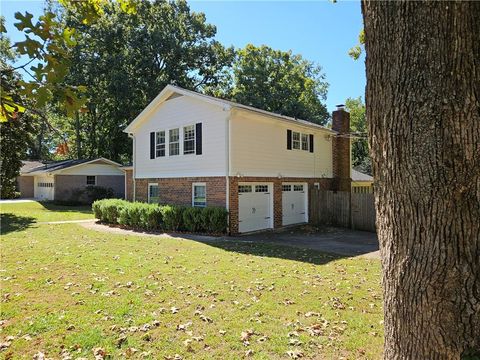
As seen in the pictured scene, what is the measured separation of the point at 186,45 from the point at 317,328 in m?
37.6

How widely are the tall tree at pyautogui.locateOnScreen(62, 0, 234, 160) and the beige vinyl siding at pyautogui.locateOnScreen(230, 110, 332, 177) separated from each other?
20.6 m

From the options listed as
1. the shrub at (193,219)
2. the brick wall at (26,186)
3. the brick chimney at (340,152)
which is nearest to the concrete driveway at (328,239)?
the shrub at (193,219)

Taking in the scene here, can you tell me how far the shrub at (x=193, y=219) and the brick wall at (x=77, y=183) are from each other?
21.3 m

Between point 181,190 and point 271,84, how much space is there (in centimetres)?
2545

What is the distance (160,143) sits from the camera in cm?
1925

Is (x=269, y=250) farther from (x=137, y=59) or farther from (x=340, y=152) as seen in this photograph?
(x=137, y=59)

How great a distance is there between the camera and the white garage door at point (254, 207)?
1620cm

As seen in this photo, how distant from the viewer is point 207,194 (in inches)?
648

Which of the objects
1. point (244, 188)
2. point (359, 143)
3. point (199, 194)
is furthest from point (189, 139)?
point (359, 143)

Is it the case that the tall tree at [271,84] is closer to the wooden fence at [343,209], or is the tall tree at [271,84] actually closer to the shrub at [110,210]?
the wooden fence at [343,209]

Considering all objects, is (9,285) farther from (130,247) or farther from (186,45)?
(186,45)

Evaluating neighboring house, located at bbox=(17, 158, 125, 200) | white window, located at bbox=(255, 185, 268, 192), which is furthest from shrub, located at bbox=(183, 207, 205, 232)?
neighboring house, located at bbox=(17, 158, 125, 200)

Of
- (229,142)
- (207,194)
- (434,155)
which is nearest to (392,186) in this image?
(434,155)

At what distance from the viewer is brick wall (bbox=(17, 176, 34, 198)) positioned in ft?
129
